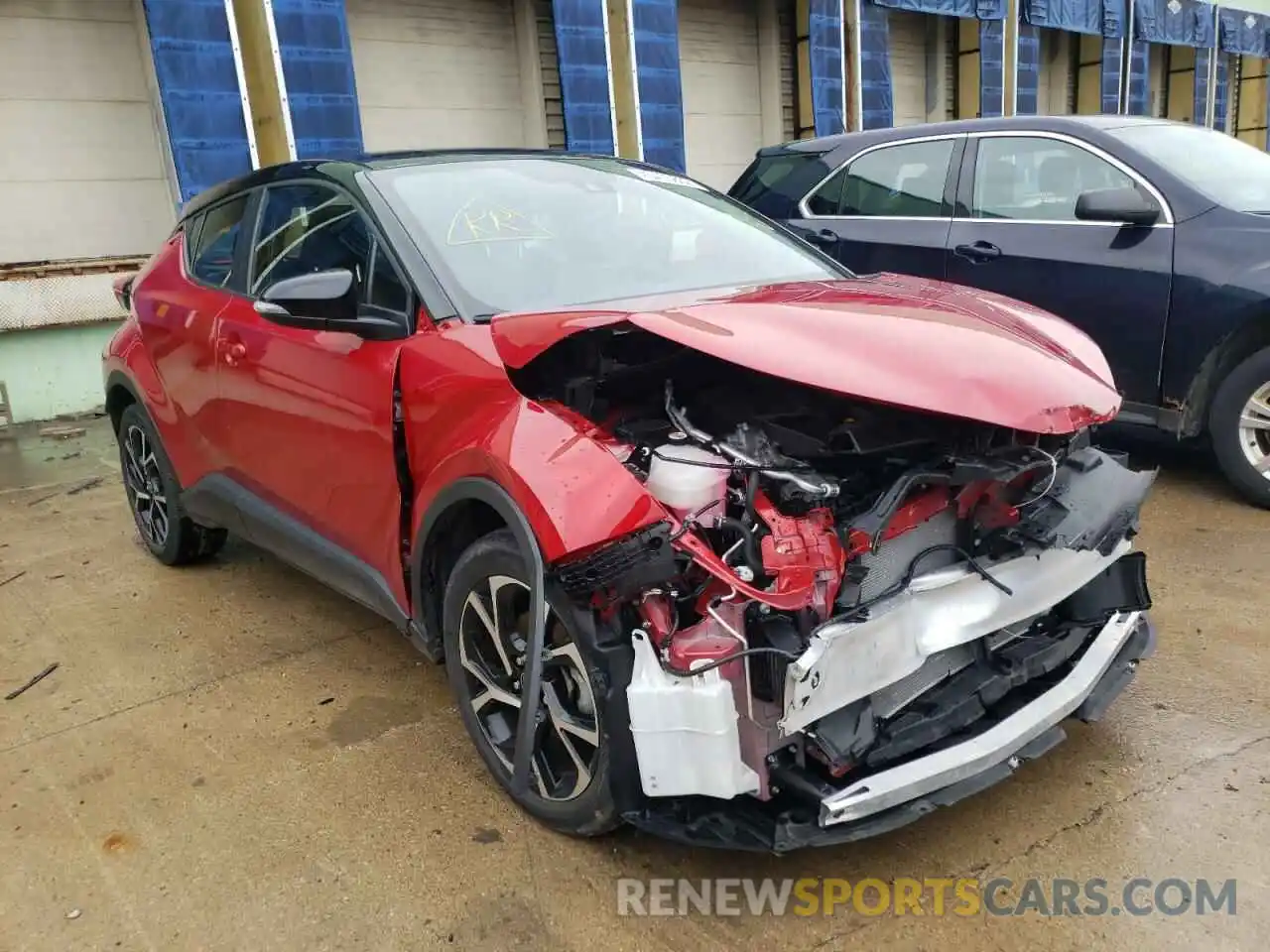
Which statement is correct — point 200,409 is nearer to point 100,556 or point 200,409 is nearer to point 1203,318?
point 100,556

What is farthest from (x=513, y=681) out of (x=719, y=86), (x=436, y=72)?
(x=719, y=86)

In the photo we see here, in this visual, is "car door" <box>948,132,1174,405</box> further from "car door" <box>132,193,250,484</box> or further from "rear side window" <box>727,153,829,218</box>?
"car door" <box>132,193,250,484</box>

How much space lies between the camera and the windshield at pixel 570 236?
277 centimetres

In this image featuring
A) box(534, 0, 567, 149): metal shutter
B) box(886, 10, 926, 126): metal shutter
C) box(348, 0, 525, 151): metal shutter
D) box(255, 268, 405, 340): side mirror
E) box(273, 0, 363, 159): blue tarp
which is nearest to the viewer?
box(255, 268, 405, 340): side mirror

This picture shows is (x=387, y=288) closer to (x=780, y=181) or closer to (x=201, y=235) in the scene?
(x=201, y=235)

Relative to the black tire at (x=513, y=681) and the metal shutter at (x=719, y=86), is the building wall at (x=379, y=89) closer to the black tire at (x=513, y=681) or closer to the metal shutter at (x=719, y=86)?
the metal shutter at (x=719, y=86)

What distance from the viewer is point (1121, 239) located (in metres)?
4.53

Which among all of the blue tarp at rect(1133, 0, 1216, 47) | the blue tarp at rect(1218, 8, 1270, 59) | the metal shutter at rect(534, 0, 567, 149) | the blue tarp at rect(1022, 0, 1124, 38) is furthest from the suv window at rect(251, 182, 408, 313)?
the blue tarp at rect(1218, 8, 1270, 59)

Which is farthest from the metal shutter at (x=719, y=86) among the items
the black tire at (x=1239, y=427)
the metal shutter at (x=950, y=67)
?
the black tire at (x=1239, y=427)

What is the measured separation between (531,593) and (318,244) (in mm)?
1567

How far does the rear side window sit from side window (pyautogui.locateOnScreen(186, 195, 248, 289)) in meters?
3.03

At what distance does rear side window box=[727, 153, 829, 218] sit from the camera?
19.5 feet

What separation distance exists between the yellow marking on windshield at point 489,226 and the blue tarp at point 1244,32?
23415 millimetres

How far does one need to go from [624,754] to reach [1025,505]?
1.09 metres
